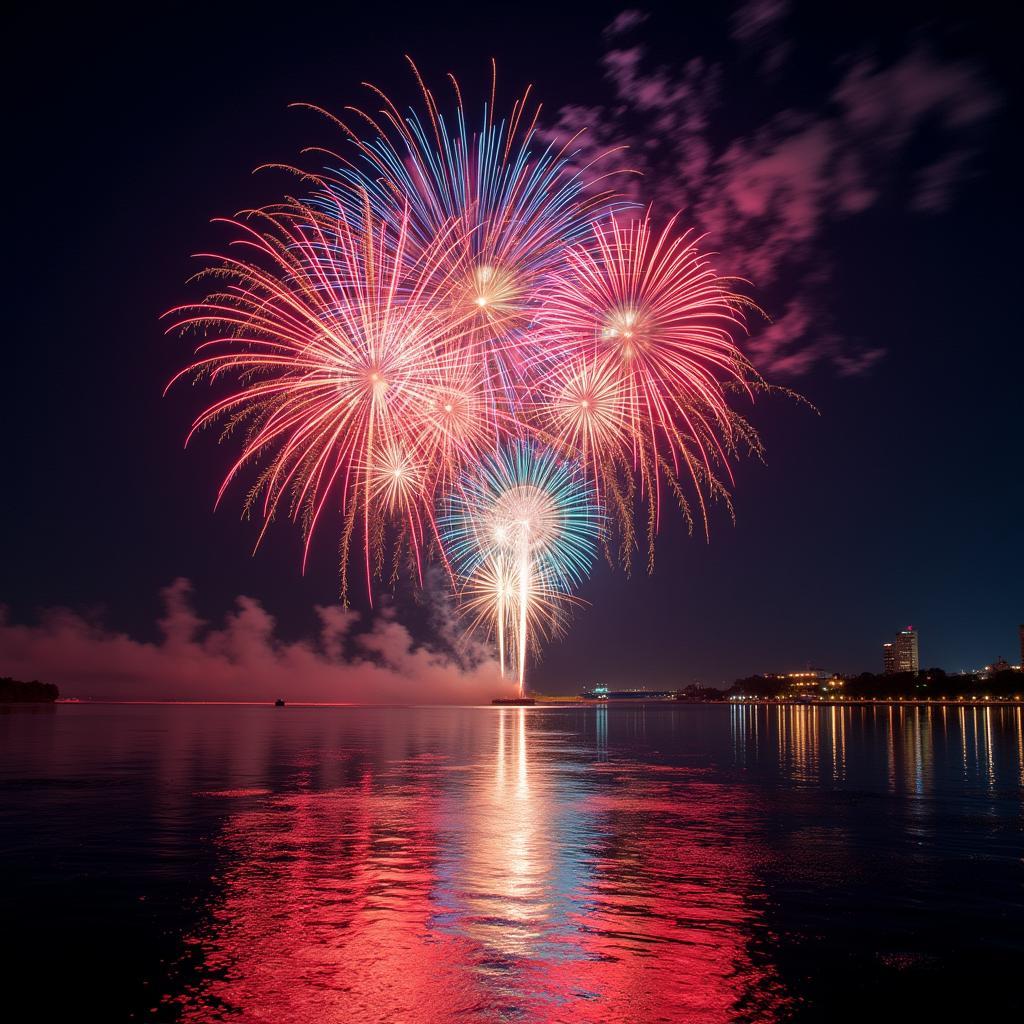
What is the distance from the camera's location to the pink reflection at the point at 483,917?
1064 centimetres

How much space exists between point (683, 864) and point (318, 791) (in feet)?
55.6

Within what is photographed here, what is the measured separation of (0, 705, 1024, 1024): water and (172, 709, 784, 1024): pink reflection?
56mm

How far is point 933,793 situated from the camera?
33.1m

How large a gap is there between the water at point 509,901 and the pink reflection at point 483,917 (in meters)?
0.06

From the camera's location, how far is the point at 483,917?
14438mm

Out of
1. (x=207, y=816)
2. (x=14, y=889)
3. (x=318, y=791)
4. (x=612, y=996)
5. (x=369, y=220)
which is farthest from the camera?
(x=369, y=220)

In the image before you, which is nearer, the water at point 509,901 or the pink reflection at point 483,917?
the pink reflection at point 483,917

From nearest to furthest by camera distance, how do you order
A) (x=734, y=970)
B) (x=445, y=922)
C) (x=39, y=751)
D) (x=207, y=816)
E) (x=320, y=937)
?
(x=734, y=970), (x=320, y=937), (x=445, y=922), (x=207, y=816), (x=39, y=751)

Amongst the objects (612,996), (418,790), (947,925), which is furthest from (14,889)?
(418,790)

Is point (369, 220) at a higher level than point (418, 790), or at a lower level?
higher

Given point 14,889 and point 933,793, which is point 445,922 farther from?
point 933,793

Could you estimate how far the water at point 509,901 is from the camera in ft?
35.7

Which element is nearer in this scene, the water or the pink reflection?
the pink reflection

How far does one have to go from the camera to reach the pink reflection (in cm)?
1064
